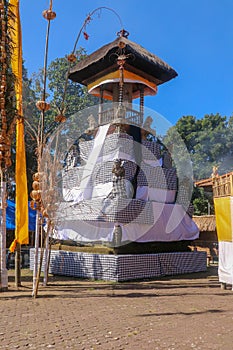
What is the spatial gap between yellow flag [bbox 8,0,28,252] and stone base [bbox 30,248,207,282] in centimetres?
247

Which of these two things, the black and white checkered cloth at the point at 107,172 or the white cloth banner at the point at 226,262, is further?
the black and white checkered cloth at the point at 107,172

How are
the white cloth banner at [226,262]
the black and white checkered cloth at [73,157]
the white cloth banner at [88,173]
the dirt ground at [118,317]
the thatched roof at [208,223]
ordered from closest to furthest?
the dirt ground at [118,317] → the white cloth banner at [226,262] → the white cloth banner at [88,173] → the black and white checkered cloth at [73,157] → the thatched roof at [208,223]

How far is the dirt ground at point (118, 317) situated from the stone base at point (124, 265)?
0.75 metres

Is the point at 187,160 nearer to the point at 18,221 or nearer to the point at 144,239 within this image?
the point at 144,239

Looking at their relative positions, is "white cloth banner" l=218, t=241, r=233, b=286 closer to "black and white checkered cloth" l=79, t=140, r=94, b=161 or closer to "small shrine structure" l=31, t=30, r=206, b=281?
"small shrine structure" l=31, t=30, r=206, b=281

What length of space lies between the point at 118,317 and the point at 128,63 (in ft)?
35.6

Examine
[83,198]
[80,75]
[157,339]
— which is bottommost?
[157,339]

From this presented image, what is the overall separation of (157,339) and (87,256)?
6611 mm

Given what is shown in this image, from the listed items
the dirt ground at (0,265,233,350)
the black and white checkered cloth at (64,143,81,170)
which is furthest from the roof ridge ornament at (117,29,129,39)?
the dirt ground at (0,265,233,350)

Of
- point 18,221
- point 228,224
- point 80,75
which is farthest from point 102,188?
point 80,75

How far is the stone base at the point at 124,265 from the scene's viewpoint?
10.7 metres

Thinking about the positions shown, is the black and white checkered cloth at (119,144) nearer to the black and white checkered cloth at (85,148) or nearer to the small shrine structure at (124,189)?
the small shrine structure at (124,189)

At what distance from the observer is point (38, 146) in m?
8.30

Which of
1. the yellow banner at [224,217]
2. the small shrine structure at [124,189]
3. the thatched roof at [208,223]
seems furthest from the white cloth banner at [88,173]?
the thatched roof at [208,223]
